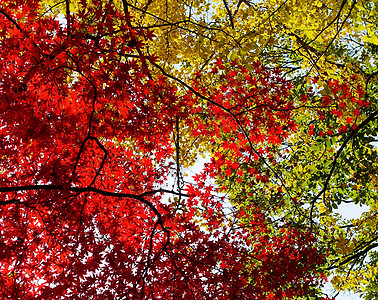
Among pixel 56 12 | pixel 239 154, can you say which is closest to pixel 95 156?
pixel 239 154

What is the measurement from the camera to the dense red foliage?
5.18m

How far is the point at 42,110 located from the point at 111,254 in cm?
315

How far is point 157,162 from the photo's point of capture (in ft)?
26.4

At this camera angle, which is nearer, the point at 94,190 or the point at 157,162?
the point at 94,190

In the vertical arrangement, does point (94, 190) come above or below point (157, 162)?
below

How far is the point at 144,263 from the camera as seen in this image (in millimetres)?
5703

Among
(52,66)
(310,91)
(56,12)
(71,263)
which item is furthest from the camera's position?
(56,12)

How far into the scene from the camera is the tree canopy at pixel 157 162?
16.9 feet

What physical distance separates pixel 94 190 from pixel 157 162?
2.97 meters

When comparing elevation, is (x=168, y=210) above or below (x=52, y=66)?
below

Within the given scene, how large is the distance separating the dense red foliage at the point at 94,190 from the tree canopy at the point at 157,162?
3 cm

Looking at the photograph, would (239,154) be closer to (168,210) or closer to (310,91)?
(310,91)

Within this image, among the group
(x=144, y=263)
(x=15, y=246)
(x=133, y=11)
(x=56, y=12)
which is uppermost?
(x=56, y=12)

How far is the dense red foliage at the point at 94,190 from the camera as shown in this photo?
5176 mm
